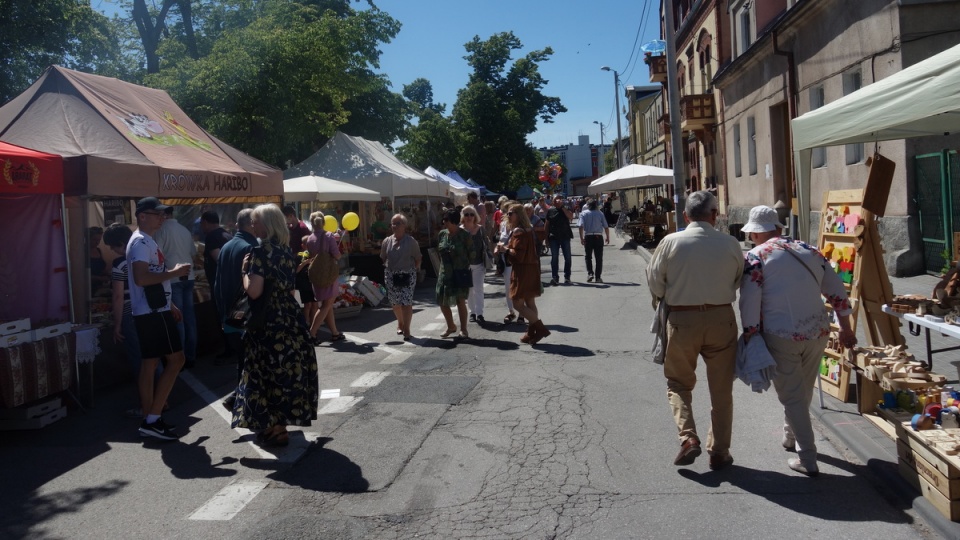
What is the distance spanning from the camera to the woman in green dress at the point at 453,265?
10266 millimetres

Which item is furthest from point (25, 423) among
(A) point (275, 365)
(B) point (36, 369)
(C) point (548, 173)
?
(C) point (548, 173)

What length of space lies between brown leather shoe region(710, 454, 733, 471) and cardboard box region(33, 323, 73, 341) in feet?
17.8

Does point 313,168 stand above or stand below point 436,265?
above

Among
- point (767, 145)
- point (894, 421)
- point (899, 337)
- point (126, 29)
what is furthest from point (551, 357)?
point (126, 29)

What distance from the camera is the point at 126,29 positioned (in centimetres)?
2664

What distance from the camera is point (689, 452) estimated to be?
196 inches

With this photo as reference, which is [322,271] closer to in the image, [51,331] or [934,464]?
[51,331]

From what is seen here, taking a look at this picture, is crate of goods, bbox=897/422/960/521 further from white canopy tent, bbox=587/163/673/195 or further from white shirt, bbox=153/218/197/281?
white canopy tent, bbox=587/163/673/195

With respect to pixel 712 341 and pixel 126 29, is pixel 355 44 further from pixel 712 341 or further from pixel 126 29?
pixel 712 341

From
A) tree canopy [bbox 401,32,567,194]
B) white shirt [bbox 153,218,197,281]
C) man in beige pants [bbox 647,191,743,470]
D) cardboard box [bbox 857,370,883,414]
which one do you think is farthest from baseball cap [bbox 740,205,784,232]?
tree canopy [bbox 401,32,567,194]

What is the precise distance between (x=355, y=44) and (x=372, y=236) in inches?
318

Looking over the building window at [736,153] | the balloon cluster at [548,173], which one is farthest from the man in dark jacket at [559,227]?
the balloon cluster at [548,173]

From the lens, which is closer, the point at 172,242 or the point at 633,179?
the point at 172,242

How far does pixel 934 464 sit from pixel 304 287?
7.94 meters
